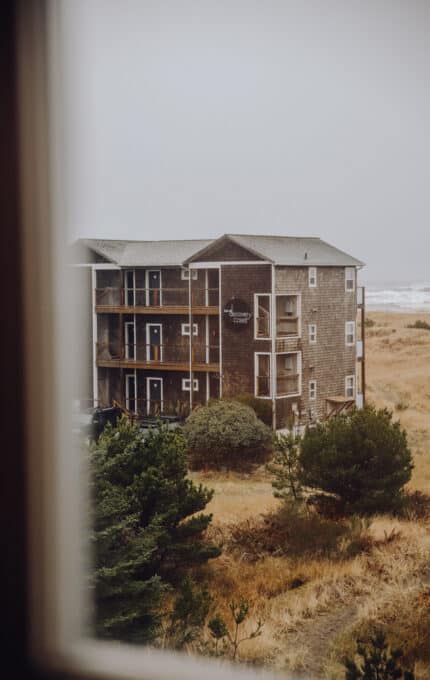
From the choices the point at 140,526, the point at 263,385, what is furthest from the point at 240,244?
the point at 140,526

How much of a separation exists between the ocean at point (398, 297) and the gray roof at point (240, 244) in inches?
4.4

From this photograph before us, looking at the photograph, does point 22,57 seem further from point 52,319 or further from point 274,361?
point 274,361

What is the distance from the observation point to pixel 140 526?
2.74 m

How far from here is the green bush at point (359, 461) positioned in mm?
2547

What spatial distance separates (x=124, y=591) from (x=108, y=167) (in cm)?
142

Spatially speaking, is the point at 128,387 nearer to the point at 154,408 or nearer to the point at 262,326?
the point at 154,408

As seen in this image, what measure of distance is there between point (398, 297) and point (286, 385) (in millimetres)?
503

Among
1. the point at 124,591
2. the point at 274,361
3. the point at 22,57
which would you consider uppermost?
the point at 22,57

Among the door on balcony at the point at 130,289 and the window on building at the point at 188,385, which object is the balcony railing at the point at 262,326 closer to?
the window on building at the point at 188,385

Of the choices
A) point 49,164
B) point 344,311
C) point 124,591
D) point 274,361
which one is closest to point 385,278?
point 344,311

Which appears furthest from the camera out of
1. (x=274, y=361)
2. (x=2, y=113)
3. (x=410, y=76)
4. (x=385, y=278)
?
(x=274, y=361)

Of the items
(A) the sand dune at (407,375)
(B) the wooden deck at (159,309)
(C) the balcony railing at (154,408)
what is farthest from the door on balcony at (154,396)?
(A) the sand dune at (407,375)

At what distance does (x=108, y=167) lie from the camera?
268cm

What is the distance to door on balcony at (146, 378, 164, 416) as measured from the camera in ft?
9.34
